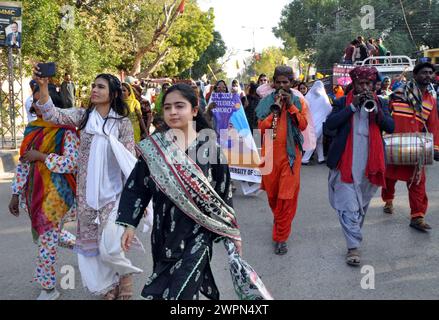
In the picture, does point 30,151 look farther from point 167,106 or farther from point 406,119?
point 406,119

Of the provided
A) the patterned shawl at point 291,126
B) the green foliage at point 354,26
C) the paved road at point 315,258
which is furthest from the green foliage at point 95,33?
the green foliage at point 354,26

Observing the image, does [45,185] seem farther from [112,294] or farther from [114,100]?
[112,294]

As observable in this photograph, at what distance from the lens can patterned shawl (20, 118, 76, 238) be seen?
390cm

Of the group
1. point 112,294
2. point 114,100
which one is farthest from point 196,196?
point 112,294

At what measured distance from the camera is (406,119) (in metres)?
5.53

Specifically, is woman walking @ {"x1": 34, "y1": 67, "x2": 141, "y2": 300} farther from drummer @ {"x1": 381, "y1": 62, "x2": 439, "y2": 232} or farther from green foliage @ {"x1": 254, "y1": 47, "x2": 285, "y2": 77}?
green foliage @ {"x1": 254, "y1": 47, "x2": 285, "y2": 77}

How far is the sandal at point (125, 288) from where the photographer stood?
388 centimetres

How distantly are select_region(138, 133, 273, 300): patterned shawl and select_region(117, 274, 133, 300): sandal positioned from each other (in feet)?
4.75

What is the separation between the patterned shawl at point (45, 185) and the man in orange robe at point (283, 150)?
198cm

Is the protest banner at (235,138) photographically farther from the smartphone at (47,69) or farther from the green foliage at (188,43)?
the green foliage at (188,43)

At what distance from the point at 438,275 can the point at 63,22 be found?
16.0 meters

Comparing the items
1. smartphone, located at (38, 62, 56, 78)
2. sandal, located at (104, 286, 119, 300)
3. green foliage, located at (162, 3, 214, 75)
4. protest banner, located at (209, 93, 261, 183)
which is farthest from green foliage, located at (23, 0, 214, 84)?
sandal, located at (104, 286, 119, 300)

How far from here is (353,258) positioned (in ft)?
15.1

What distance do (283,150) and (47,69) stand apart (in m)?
2.38
